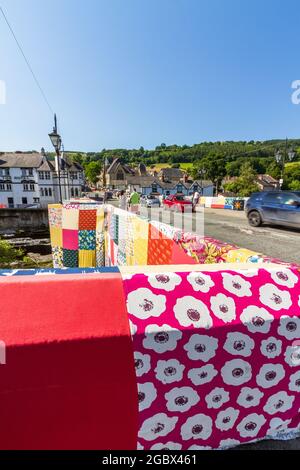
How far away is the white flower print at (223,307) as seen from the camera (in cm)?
143

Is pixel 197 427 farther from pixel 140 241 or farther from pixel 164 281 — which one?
pixel 140 241

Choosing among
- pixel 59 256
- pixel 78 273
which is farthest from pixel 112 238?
pixel 78 273

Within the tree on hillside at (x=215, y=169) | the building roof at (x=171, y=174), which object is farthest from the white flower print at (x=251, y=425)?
the building roof at (x=171, y=174)

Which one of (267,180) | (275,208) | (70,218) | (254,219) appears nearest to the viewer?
(70,218)

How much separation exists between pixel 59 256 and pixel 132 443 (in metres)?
6.25

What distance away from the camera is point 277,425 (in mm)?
1670

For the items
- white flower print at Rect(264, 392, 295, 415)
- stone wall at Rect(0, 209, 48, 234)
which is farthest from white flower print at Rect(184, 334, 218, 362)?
stone wall at Rect(0, 209, 48, 234)

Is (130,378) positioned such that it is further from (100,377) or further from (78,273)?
(78,273)

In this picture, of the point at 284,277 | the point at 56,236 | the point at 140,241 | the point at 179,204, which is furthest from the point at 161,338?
the point at 179,204

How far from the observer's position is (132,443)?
1435mm

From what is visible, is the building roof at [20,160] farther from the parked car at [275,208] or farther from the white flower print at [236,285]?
the white flower print at [236,285]

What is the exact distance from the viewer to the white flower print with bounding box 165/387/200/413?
1432 mm

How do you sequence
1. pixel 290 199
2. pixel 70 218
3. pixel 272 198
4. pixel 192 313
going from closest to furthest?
1. pixel 192 313
2. pixel 70 218
3. pixel 290 199
4. pixel 272 198

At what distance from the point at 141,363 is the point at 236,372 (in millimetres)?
654
